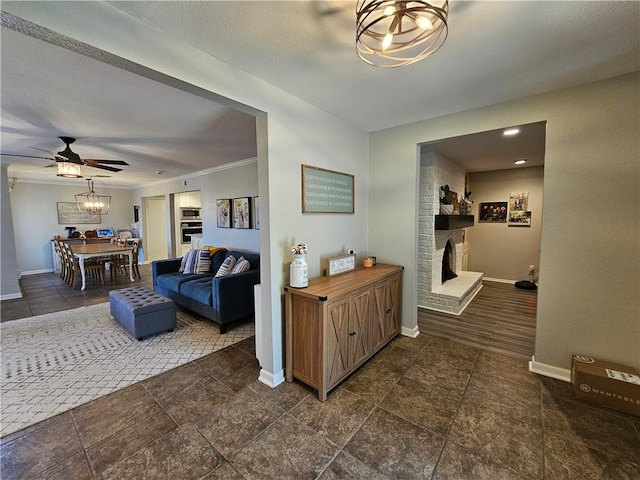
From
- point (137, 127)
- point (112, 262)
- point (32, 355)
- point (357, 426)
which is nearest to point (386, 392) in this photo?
point (357, 426)

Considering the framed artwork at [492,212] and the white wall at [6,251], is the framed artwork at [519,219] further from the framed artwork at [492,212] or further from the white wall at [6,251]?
the white wall at [6,251]

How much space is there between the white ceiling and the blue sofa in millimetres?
1880

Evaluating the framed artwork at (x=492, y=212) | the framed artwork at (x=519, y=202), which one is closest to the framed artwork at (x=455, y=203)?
the framed artwork at (x=492, y=212)

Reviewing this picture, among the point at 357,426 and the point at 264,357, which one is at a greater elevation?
the point at 264,357

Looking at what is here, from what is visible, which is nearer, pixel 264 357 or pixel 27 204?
pixel 264 357

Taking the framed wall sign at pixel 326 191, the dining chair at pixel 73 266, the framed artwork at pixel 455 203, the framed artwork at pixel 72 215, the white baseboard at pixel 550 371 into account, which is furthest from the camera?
the framed artwork at pixel 72 215

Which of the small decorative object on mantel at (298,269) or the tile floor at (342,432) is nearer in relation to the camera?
the tile floor at (342,432)

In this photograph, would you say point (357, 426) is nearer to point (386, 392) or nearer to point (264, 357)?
point (386, 392)

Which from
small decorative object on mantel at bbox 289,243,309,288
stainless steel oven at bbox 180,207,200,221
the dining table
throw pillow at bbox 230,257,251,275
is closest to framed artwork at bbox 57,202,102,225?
the dining table

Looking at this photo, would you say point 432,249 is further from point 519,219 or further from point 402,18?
point 402,18

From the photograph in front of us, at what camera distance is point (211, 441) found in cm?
164

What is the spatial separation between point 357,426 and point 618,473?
1.42 m

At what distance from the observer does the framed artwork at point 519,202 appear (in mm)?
5223

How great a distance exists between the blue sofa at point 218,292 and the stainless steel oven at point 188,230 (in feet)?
9.92
